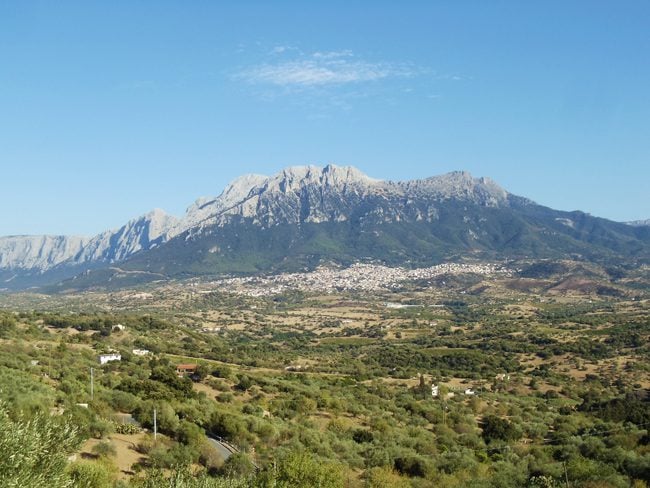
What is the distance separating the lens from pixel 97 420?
25.0m

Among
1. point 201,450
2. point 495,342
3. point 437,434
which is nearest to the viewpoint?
point 201,450

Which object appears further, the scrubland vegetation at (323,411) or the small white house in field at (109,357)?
the small white house in field at (109,357)

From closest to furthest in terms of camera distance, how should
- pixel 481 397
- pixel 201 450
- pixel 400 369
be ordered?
pixel 201 450, pixel 481 397, pixel 400 369

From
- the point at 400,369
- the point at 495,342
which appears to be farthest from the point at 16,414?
the point at 495,342

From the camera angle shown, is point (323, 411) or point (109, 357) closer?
point (323, 411)

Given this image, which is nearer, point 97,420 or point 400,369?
point 97,420

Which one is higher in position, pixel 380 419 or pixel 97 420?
pixel 97 420

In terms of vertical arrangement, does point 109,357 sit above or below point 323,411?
above

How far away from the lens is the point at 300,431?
29906mm

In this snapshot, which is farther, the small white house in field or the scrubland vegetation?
the small white house in field

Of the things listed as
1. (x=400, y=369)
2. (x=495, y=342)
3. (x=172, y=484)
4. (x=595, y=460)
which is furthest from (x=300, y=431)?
(x=495, y=342)

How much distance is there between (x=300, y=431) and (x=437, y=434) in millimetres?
8497

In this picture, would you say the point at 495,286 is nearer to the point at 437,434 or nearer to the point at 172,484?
the point at 437,434

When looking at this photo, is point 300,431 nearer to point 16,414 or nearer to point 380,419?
point 380,419
